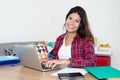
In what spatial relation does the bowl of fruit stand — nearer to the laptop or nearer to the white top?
the white top

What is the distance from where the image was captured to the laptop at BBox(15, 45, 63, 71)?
142 cm

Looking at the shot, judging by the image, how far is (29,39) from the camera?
3305mm

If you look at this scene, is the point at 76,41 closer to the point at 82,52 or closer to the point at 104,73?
the point at 82,52

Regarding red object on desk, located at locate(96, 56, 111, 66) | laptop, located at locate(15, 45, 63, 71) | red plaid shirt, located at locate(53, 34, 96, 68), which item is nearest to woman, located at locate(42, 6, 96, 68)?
red plaid shirt, located at locate(53, 34, 96, 68)

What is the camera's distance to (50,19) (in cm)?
358

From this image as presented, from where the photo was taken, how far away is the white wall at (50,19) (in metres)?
3.10

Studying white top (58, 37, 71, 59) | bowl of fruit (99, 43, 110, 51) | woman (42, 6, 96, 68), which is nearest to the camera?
woman (42, 6, 96, 68)

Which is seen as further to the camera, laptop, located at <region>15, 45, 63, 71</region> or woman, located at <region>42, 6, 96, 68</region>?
woman, located at <region>42, 6, 96, 68</region>

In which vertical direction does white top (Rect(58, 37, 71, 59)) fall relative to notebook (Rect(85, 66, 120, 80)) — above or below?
above

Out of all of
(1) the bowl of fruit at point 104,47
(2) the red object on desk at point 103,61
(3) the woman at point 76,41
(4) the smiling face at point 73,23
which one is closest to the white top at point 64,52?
(3) the woman at point 76,41

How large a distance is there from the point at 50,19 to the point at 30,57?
2150 mm

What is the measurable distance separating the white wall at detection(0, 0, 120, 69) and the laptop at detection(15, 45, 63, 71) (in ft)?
4.84

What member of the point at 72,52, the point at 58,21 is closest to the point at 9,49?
the point at 58,21

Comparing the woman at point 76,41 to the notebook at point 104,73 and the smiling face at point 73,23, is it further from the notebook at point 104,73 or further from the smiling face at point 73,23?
the notebook at point 104,73
